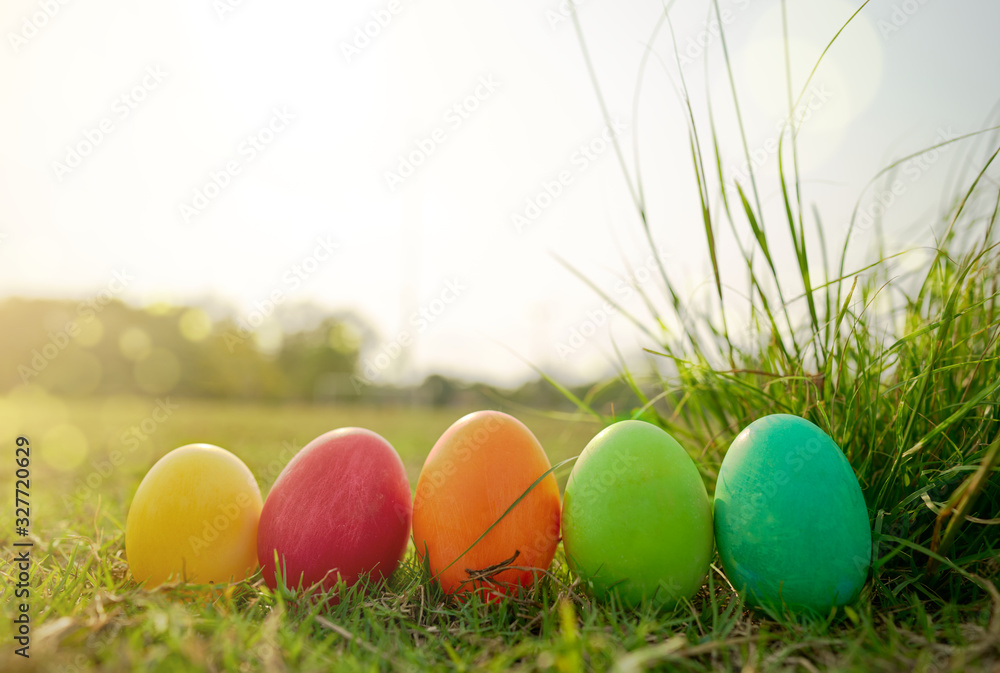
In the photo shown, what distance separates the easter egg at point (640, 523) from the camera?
151 cm

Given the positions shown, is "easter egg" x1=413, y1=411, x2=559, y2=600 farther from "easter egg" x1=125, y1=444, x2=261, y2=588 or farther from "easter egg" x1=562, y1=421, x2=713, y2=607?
"easter egg" x1=125, y1=444, x2=261, y2=588

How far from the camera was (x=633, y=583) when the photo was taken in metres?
1.52

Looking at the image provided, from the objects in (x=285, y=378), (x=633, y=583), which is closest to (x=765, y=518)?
(x=633, y=583)

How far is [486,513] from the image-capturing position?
164cm

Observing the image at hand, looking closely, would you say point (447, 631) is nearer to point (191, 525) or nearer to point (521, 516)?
point (521, 516)

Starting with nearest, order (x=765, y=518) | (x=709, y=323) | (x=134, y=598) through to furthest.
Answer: (x=134, y=598) < (x=765, y=518) < (x=709, y=323)

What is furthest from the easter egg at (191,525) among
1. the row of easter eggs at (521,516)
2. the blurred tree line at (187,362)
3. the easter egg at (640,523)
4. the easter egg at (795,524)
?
the blurred tree line at (187,362)

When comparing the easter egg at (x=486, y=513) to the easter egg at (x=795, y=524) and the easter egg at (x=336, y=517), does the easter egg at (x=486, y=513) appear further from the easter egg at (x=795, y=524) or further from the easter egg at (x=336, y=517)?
the easter egg at (x=795, y=524)

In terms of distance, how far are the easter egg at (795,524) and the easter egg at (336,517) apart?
1.01 meters

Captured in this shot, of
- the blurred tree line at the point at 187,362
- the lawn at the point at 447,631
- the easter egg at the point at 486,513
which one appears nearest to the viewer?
the lawn at the point at 447,631

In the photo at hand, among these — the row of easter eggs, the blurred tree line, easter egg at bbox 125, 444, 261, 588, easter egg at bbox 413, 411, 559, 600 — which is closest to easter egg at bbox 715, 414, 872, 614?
the row of easter eggs

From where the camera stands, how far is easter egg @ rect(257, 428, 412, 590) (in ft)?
5.43

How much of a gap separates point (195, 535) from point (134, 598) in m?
0.32

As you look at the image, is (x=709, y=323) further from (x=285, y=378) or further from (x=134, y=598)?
(x=285, y=378)
